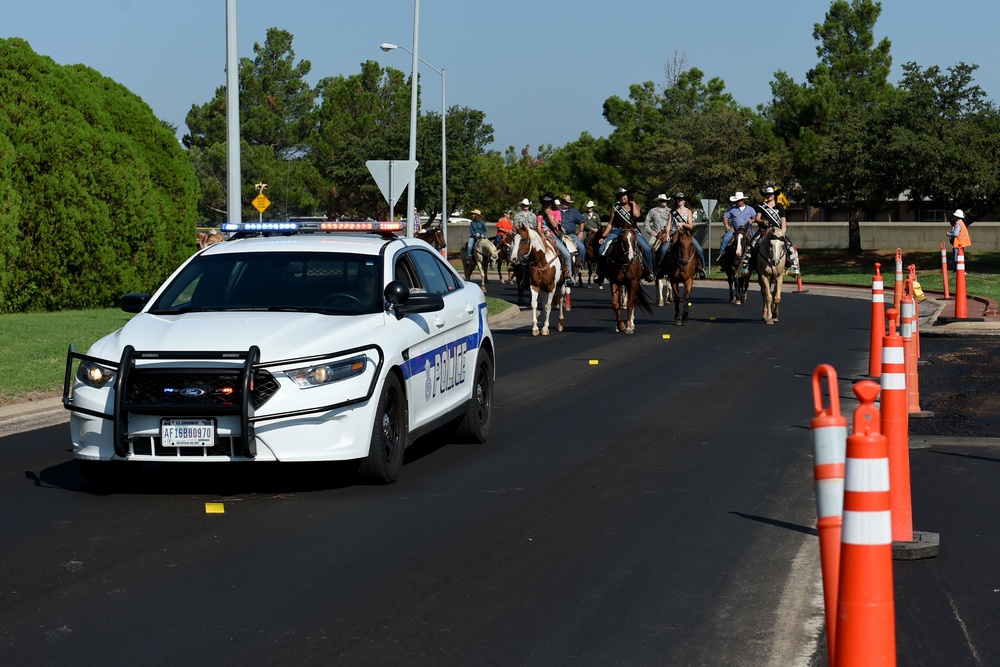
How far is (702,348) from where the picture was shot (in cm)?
2139

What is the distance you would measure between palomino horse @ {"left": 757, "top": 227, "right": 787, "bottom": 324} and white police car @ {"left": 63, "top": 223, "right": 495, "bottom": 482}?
16222mm

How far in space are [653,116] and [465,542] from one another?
77220 mm

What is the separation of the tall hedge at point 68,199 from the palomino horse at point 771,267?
12.1 m

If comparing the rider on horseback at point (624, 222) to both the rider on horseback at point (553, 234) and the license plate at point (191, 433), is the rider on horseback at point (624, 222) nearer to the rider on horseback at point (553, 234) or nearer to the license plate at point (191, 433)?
the rider on horseback at point (553, 234)

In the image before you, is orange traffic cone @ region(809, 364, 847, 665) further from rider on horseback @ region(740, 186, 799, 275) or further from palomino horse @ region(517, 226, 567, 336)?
rider on horseback @ region(740, 186, 799, 275)

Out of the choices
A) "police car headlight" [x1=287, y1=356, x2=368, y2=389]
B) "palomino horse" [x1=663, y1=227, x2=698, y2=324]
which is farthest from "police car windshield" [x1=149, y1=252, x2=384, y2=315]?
"palomino horse" [x1=663, y1=227, x2=698, y2=324]

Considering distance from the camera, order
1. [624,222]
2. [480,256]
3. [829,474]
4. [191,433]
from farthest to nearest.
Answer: [480,256]
[624,222]
[191,433]
[829,474]

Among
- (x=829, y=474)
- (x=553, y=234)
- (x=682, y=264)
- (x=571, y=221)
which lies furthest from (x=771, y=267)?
(x=829, y=474)

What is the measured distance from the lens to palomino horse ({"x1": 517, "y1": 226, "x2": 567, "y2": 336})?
25.2 metres

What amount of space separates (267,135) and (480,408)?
104 metres

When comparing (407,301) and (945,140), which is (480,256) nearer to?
(945,140)

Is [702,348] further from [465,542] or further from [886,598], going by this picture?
[886,598]

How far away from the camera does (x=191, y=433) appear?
9.05m

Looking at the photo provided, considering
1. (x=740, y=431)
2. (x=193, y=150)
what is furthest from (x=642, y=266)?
(x=193, y=150)
